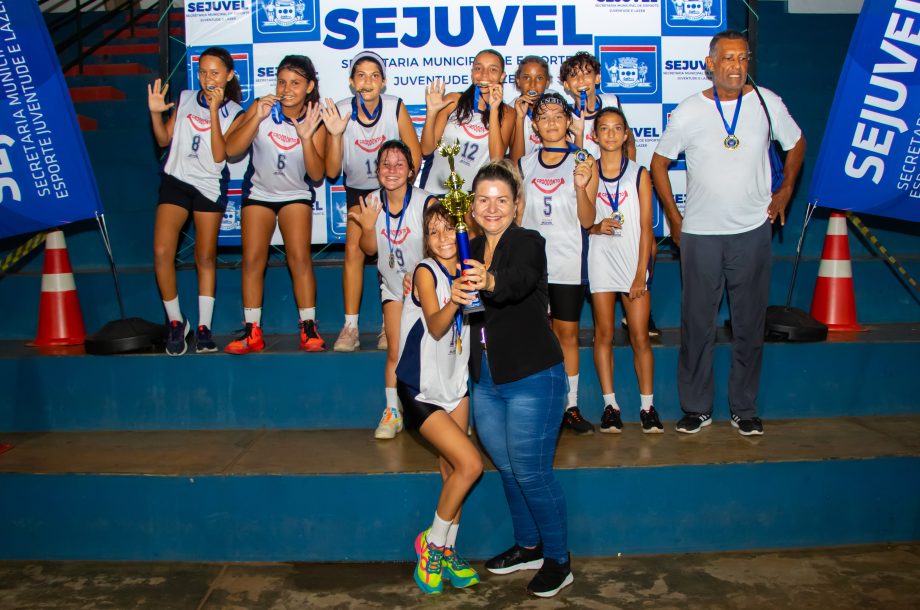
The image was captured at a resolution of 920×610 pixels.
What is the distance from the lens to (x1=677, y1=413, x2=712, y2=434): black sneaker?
14.5ft

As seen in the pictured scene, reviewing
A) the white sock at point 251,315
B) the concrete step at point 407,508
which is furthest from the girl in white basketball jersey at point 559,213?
the white sock at point 251,315

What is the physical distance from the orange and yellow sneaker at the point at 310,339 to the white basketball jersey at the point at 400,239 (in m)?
0.71

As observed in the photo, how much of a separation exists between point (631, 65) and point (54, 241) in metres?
3.97

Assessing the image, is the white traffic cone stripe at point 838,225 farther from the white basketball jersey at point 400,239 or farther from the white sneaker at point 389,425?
the white sneaker at point 389,425

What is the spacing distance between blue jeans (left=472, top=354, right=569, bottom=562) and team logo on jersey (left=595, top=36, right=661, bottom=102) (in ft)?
9.90

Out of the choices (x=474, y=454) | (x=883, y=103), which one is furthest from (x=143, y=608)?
(x=883, y=103)

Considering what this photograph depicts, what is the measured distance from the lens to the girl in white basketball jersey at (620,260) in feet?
14.5

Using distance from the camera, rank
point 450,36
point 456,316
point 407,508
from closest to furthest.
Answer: point 456,316 < point 407,508 < point 450,36

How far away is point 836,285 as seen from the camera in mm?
5348

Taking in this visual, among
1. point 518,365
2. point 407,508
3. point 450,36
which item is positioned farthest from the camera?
point 450,36

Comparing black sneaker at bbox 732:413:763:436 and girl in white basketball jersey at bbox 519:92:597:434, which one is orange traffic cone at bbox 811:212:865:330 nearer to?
black sneaker at bbox 732:413:763:436

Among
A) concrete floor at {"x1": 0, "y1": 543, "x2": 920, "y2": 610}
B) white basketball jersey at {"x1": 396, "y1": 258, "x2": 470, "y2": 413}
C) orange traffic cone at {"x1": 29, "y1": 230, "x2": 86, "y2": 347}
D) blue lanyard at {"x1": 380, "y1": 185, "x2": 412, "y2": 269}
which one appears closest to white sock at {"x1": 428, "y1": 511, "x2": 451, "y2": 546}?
concrete floor at {"x1": 0, "y1": 543, "x2": 920, "y2": 610}

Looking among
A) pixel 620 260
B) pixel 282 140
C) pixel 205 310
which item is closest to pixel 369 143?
pixel 282 140

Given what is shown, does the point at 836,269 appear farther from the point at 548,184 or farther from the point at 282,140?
the point at 282,140
